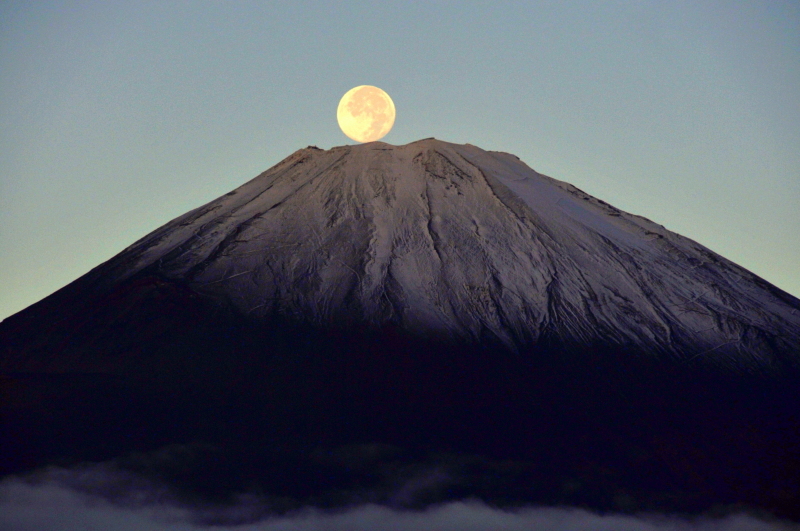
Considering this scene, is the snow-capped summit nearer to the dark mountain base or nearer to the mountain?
the mountain

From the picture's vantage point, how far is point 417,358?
63844 millimetres

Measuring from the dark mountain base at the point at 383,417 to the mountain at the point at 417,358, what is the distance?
0.15 m

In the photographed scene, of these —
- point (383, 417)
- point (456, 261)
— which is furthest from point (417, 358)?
point (456, 261)

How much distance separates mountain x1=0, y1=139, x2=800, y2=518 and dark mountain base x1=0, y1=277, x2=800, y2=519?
148 millimetres

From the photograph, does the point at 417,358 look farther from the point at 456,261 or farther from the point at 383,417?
the point at 456,261

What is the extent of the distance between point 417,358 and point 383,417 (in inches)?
219

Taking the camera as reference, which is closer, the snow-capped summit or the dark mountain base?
the dark mountain base

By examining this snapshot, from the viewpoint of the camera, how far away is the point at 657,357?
67.1m

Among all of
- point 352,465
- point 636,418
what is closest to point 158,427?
point 352,465

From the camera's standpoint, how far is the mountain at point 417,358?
185 ft

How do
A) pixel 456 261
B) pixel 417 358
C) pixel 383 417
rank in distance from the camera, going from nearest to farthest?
1. pixel 383 417
2. pixel 417 358
3. pixel 456 261

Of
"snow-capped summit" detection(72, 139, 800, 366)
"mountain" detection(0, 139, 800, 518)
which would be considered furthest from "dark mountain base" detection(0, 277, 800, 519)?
"snow-capped summit" detection(72, 139, 800, 366)

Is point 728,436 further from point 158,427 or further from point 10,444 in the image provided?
point 10,444

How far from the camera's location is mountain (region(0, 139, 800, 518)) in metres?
56.5
